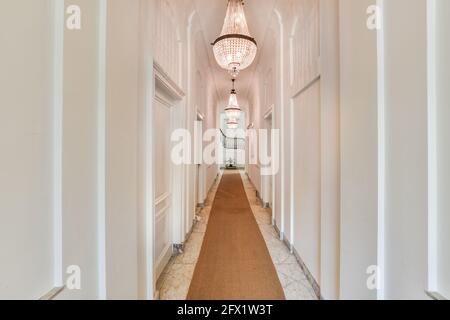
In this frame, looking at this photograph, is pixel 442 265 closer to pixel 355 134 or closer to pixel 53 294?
pixel 355 134

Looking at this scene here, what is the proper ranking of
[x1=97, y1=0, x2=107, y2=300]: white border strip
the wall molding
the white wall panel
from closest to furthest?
[x1=97, y1=0, x2=107, y2=300]: white border strip < the wall molding < the white wall panel

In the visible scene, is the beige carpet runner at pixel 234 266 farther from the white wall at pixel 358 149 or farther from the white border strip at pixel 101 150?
the white border strip at pixel 101 150

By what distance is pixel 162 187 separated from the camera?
2670mm

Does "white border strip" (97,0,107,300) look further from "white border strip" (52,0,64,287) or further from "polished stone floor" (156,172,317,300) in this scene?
"polished stone floor" (156,172,317,300)

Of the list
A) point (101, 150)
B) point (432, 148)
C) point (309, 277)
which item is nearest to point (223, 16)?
point (101, 150)

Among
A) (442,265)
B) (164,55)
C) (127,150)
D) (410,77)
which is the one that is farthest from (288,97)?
(442,265)

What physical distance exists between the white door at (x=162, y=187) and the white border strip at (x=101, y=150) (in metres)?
1.18

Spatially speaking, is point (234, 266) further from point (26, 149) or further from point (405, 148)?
point (26, 149)

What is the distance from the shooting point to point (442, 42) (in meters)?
0.85

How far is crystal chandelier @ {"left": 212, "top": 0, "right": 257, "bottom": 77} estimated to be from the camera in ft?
8.48

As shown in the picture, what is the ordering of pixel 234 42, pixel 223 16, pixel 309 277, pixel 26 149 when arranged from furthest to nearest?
pixel 223 16 → pixel 234 42 → pixel 309 277 → pixel 26 149

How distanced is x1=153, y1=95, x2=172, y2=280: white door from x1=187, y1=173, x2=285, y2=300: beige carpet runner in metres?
0.45

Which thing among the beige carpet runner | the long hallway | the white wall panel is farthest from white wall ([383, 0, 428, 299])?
the beige carpet runner

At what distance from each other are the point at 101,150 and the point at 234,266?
215cm
